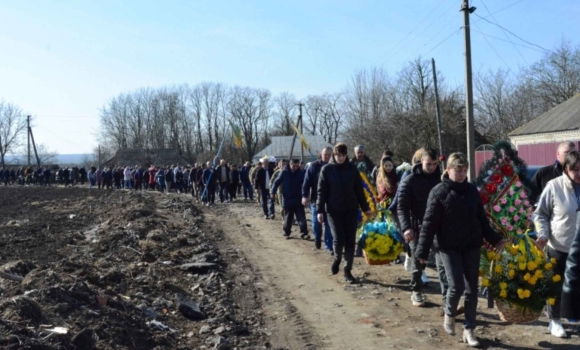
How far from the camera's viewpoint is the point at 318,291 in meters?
8.25

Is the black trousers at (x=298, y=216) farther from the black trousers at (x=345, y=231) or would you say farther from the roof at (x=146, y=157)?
the roof at (x=146, y=157)

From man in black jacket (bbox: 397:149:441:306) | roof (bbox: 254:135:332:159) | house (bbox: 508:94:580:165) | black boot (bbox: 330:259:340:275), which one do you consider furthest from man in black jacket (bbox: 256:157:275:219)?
roof (bbox: 254:135:332:159)

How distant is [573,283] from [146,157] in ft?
266

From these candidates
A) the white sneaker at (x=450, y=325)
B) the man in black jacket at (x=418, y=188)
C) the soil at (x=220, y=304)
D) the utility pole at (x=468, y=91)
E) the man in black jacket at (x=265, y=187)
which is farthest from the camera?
the utility pole at (x=468, y=91)

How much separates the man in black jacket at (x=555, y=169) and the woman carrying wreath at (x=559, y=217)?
0.94 ft

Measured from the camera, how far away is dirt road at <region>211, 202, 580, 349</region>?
19.4ft

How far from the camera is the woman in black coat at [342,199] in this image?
852 cm

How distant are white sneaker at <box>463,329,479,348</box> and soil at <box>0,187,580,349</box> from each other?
0.10 m

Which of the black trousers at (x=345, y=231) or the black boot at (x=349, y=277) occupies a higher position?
the black trousers at (x=345, y=231)

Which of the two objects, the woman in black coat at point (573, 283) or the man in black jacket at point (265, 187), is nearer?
the woman in black coat at point (573, 283)

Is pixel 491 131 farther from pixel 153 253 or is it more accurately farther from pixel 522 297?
pixel 522 297

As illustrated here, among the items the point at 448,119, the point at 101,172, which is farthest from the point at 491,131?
the point at 101,172

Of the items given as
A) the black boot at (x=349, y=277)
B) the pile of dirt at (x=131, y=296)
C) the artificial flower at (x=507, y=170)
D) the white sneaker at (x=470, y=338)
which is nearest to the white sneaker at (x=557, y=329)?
the white sneaker at (x=470, y=338)

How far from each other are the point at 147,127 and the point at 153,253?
86.2 m
